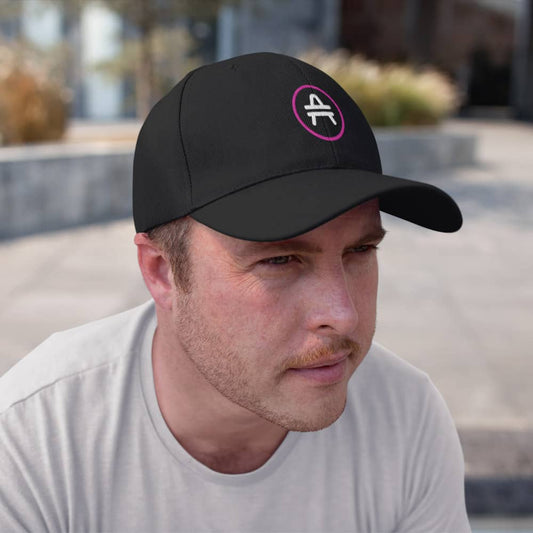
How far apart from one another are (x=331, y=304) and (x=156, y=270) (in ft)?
1.51

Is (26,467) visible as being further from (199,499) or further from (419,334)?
(419,334)

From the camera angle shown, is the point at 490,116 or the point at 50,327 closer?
the point at 50,327

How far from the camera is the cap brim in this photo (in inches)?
62.7

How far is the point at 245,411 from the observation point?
1.87 meters

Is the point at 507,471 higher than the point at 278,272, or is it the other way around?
the point at 278,272

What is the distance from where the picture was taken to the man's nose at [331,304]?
163 centimetres

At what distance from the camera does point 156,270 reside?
1.91m

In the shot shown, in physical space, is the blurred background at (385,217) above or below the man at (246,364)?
below

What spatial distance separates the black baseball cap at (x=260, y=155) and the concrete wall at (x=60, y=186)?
7.76m

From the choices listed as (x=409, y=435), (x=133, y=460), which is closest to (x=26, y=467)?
(x=133, y=460)

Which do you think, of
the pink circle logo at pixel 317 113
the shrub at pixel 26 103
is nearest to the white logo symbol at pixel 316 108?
the pink circle logo at pixel 317 113

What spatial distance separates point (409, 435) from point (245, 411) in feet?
1.29

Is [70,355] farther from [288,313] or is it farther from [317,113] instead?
[317,113]

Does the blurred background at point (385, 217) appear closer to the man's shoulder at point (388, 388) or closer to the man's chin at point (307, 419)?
the man's shoulder at point (388, 388)
